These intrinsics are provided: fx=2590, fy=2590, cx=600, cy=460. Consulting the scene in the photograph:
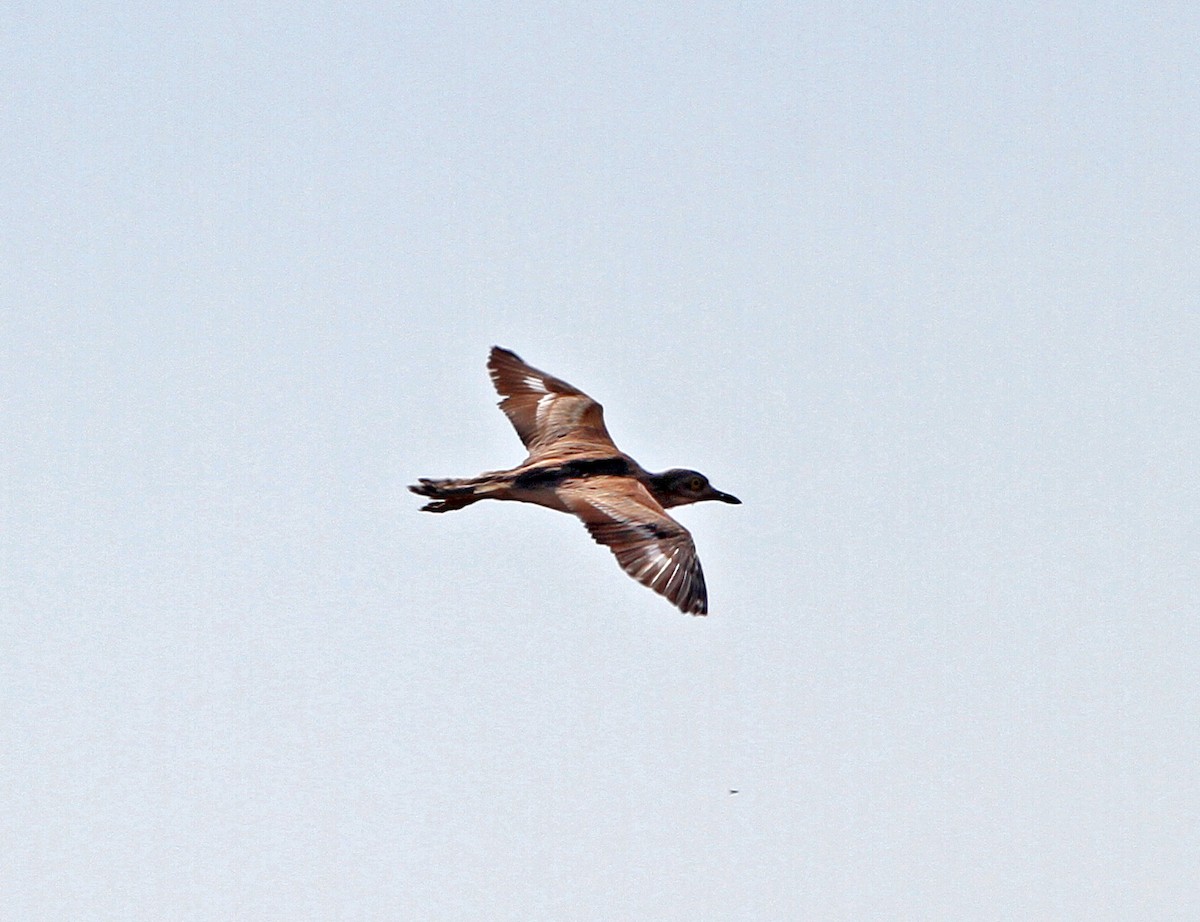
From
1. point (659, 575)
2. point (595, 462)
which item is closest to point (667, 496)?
point (595, 462)

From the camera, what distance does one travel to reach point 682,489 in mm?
47094

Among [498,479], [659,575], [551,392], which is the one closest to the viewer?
[659,575]

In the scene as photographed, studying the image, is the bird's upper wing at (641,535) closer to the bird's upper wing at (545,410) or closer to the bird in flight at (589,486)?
the bird in flight at (589,486)

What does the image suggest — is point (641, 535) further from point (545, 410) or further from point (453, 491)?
point (545, 410)

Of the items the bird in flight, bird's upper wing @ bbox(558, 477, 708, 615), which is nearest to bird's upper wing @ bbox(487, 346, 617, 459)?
the bird in flight

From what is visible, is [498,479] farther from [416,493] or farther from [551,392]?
[551,392]

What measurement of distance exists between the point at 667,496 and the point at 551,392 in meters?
4.30

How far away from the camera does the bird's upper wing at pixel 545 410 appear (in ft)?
157

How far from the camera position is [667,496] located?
154 feet

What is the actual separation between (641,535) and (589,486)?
13.0 ft

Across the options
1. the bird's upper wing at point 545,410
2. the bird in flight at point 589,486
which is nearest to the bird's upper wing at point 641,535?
the bird in flight at point 589,486

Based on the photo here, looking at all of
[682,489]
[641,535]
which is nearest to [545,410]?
[682,489]

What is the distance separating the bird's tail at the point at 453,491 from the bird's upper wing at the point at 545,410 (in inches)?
85.8

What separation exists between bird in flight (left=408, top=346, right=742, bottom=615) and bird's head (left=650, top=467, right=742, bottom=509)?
0.02m
